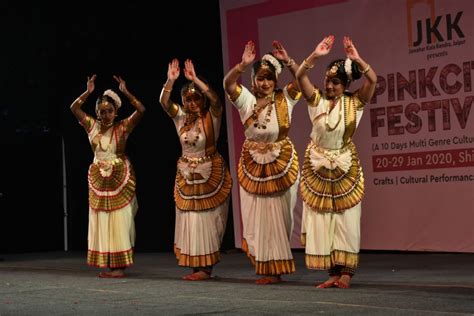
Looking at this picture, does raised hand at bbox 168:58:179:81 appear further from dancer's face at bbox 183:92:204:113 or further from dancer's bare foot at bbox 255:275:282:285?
dancer's bare foot at bbox 255:275:282:285

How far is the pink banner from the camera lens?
8812 millimetres

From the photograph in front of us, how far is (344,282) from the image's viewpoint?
6754 mm

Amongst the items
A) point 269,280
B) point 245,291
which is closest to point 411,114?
point 269,280

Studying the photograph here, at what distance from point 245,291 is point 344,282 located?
631mm

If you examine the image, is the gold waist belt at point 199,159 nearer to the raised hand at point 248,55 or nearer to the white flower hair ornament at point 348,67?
the raised hand at point 248,55

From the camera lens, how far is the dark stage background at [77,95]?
1109cm

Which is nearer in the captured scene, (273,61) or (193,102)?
(273,61)

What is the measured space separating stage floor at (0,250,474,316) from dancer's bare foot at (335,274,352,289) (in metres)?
0.09

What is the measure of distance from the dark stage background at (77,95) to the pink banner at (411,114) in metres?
1.47

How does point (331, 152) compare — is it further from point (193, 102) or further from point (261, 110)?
point (193, 102)

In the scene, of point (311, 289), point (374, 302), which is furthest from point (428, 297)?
point (311, 289)

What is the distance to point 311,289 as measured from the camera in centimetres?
671

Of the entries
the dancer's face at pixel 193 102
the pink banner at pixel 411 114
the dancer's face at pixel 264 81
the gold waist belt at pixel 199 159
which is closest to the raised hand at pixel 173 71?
the dancer's face at pixel 193 102

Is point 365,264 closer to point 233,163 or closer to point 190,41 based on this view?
point 233,163
